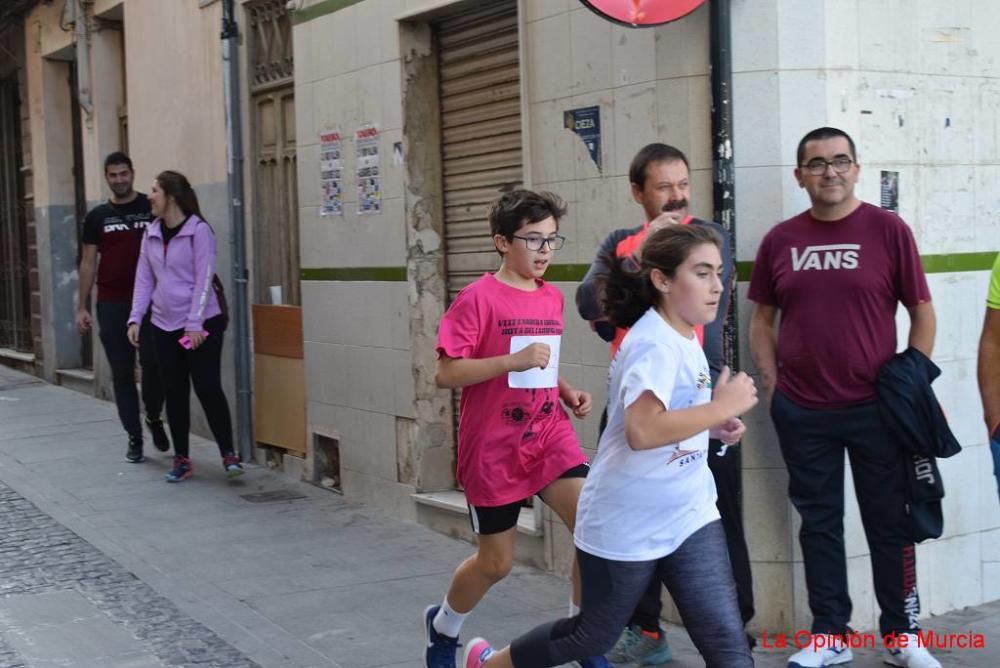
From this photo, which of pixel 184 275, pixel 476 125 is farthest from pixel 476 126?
pixel 184 275

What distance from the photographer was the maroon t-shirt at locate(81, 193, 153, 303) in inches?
412

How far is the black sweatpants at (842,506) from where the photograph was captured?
17.5 feet

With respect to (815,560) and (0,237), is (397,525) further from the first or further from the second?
(0,237)

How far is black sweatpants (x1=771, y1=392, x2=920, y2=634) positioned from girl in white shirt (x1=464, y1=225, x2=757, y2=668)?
132cm

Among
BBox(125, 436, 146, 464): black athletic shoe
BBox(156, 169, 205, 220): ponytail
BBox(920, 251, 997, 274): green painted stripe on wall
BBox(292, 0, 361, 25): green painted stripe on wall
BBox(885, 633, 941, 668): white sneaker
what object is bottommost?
BBox(885, 633, 941, 668): white sneaker

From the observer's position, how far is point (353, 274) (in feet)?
29.0

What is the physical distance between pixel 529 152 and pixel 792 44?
169 cm

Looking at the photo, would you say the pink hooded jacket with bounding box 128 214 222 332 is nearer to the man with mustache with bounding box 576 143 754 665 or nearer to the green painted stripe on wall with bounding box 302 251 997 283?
the green painted stripe on wall with bounding box 302 251 997 283

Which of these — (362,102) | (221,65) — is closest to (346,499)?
(362,102)

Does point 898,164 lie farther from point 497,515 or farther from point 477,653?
point 477,653

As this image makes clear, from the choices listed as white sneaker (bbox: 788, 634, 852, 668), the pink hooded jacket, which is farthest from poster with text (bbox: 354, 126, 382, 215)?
white sneaker (bbox: 788, 634, 852, 668)

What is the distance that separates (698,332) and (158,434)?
251 inches

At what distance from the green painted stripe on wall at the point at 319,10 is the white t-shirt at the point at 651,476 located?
5.10 m

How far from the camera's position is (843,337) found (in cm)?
530
